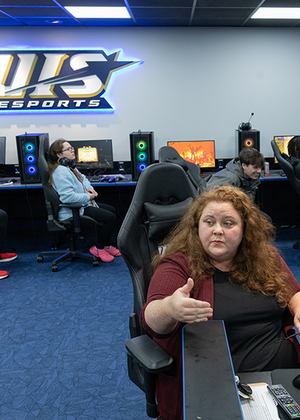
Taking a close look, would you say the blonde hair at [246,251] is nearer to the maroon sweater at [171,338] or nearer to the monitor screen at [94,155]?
the maroon sweater at [171,338]

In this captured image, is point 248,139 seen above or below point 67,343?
above

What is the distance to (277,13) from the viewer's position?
3971 mm

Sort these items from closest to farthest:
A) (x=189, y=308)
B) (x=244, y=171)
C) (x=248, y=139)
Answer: (x=189, y=308) → (x=244, y=171) → (x=248, y=139)

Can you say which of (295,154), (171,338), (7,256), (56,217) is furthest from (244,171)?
(7,256)

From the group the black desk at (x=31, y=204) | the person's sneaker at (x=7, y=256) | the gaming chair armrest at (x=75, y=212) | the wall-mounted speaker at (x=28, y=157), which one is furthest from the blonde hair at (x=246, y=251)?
the black desk at (x=31, y=204)

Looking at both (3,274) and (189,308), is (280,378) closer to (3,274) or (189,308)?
(189,308)

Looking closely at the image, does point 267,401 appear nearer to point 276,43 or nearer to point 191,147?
point 191,147

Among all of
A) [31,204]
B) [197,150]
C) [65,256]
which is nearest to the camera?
[65,256]

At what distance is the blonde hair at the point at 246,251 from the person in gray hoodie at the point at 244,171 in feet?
5.31

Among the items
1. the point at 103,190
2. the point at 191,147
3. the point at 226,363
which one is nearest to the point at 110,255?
the point at 103,190

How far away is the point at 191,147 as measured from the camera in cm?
453

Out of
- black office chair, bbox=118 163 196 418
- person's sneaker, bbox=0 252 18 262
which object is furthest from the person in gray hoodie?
person's sneaker, bbox=0 252 18 262

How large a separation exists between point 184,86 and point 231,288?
384cm

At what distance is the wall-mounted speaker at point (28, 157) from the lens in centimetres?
409
